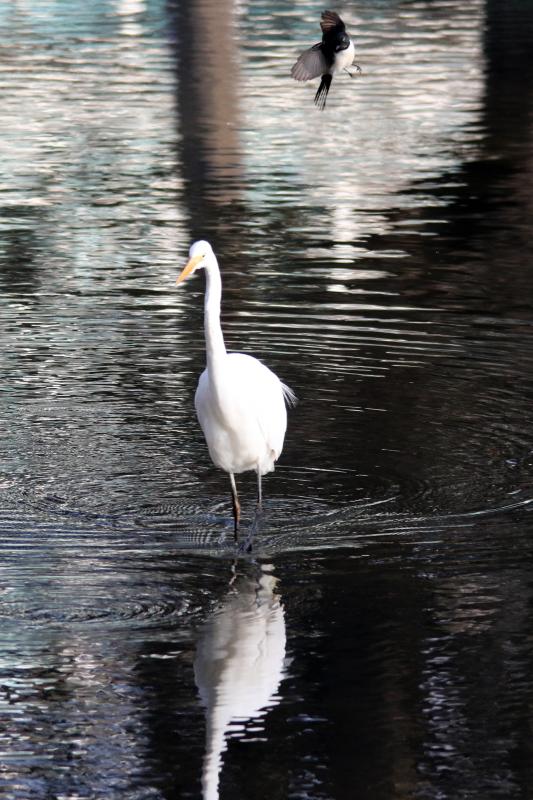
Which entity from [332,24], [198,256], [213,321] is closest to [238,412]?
[213,321]

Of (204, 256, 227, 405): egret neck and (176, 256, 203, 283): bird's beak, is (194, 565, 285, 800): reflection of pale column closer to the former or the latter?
(204, 256, 227, 405): egret neck

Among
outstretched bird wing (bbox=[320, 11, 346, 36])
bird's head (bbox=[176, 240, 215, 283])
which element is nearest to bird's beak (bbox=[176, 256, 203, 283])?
bird's head (bbox=[176, 240, 215, 283])

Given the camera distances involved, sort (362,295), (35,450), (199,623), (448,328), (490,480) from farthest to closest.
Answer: (362,295), (448,328), (35,450), (490,480), (199,623)

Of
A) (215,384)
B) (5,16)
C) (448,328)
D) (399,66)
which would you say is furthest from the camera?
(5,16)

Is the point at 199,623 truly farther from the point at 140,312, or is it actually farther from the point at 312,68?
the point at 140,312

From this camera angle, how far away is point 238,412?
866 cm

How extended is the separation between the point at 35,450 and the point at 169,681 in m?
3.43

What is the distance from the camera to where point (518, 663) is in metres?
6.89

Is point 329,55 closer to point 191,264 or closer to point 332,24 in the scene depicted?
point 332,24

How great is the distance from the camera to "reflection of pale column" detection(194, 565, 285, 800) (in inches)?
247

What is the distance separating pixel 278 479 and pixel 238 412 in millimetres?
1042

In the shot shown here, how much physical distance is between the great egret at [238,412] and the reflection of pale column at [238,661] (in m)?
0.97

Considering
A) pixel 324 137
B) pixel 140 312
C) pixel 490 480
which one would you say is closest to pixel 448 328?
pixel 140 312

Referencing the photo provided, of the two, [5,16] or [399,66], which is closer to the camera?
[399,66]
